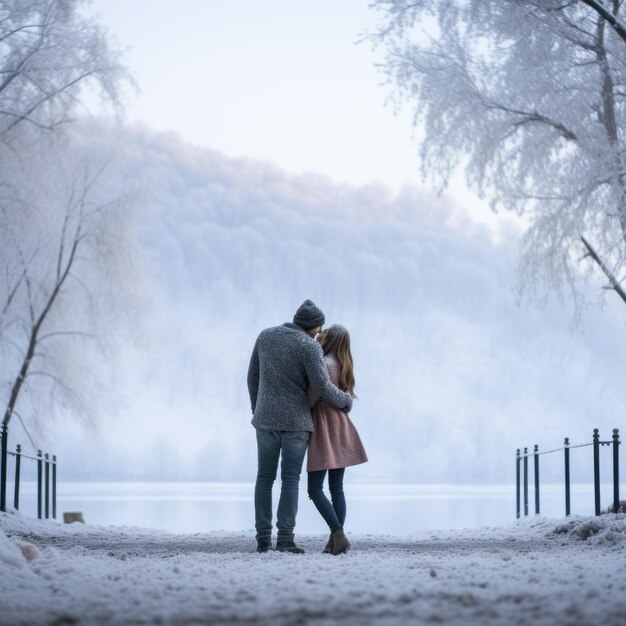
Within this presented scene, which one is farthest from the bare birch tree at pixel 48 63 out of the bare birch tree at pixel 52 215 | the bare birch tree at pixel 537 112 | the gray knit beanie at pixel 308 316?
the gray knit beanie at pixel 308 316

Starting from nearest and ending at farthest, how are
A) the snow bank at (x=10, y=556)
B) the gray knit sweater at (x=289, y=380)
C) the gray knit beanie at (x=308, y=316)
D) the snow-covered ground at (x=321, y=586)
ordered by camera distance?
1. the snow-covered ground at (x=321, y=586)
2. the snow bank at (x=10, y=556)
3. the gray knit sweater at (x=289, y=380)
4. the gray knit beanie at (x=308, y=316)

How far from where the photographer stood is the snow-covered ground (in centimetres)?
347

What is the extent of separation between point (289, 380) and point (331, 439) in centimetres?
52

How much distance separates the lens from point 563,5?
10742 millimetres

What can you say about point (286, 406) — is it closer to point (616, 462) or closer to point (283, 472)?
point (283, 472)

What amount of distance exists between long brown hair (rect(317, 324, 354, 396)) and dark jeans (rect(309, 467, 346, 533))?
602 millimetres

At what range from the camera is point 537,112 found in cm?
1186

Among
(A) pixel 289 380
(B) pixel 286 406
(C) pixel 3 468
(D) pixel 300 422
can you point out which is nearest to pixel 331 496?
(D) pixel 300 422

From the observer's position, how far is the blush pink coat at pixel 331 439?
6602mm

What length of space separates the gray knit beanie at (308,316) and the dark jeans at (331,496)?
103cm

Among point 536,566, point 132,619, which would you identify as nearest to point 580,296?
point 536,566

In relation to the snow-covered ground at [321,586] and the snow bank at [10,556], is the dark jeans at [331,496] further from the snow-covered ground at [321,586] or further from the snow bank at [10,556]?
the snow bank at [10,556]

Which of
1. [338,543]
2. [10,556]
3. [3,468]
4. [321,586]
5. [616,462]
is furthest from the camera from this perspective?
[3,468]

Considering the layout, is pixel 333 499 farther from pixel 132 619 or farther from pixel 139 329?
pixel 139 329
